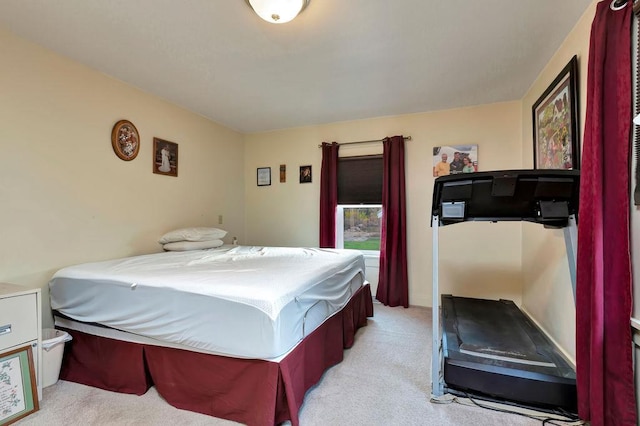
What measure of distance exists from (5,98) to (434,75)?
3421 mm

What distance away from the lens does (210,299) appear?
164cm

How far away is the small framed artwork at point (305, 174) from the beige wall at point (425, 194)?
3.0 inches

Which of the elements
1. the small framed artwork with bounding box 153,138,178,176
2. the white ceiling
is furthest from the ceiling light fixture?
the small framed artwork with bounding box 153,138,178,176

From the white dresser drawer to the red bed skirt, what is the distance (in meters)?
0.36

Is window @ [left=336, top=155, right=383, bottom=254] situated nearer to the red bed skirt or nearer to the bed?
the bed

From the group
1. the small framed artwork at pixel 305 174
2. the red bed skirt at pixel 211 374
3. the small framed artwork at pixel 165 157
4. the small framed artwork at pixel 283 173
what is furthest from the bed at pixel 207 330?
the small framed artwork at pixel 283 173

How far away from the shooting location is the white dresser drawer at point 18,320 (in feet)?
5.58

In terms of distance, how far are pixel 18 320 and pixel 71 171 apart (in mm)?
1235

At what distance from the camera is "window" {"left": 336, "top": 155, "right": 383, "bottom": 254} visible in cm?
396

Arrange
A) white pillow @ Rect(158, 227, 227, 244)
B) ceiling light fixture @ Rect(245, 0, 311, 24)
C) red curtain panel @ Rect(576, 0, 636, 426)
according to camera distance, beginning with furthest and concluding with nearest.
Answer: white pillow @ Rect(158, 227, 227, 244)
ceiling light fixture @ Rect(245, 0, 311, 24)
red curtain panel @ Rect(576, 0, 636, 426)

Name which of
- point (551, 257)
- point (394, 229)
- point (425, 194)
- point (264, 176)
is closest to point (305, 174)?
point (264, 176)

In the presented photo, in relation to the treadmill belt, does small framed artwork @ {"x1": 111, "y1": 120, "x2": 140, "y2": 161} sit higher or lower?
higher

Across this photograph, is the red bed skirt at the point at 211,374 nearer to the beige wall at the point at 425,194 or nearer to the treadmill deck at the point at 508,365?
the treadmill deck at the point at 508,365

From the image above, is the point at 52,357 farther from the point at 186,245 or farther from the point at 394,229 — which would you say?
the point at 394,229
